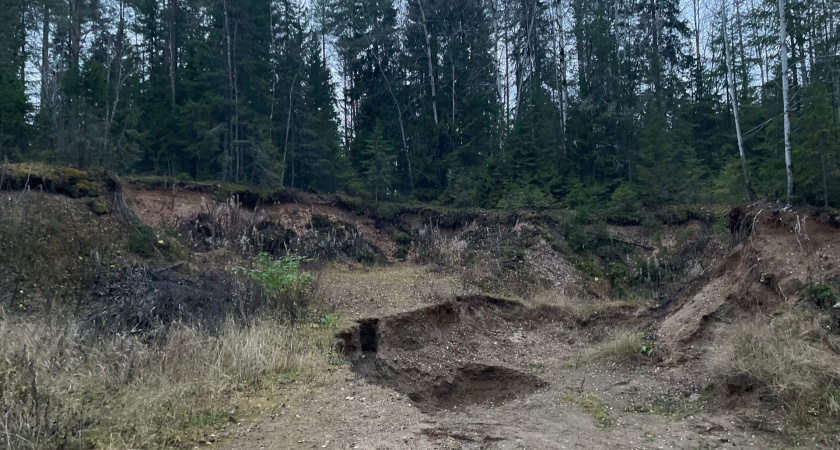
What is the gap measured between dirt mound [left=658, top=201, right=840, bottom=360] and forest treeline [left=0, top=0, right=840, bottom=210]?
4.59 metres

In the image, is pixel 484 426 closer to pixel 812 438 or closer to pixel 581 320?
pixel 812 438

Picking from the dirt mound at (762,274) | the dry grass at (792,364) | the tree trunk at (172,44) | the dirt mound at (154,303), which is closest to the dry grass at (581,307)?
the dirt mound at (762,274)

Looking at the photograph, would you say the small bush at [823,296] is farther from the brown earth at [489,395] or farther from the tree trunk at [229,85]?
the tree trunk at [229,85]

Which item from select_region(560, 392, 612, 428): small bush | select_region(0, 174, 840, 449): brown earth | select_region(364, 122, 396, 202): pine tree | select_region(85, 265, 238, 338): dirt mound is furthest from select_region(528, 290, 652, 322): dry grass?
select_region(364, 122, 396, 202): pine tree

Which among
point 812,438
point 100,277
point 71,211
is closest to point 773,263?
point 812,438

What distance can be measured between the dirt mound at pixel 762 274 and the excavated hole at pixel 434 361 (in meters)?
2.71

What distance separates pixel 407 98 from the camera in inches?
1150

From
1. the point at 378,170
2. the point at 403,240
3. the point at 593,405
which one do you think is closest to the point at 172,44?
the point at 378,170

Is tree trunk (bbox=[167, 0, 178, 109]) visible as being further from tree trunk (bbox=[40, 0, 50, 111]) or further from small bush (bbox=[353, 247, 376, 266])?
small bush (bbox=[353, 247, 376, 266])

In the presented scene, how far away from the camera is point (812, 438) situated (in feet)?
20.2

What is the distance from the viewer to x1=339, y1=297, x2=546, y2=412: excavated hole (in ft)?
30.4

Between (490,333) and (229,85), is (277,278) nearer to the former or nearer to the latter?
(490,333)

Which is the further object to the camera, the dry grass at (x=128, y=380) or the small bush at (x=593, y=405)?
the small bush at (x=593, y=405)

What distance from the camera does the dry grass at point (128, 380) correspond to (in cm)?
509
